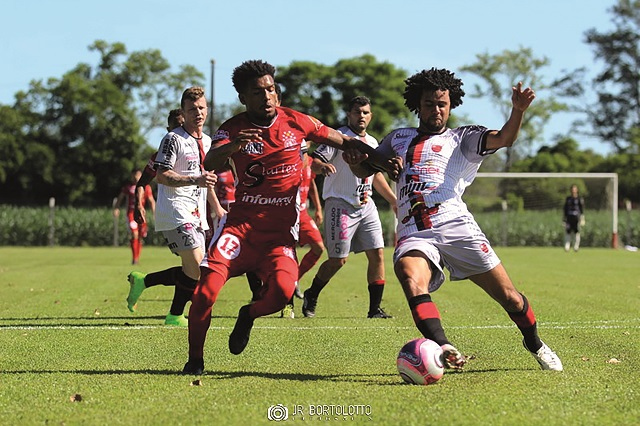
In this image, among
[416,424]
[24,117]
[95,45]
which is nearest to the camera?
[416,424]

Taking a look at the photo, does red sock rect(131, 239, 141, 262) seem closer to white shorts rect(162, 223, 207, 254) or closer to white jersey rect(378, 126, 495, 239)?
white shorts rect(162, 223, 207, 254)

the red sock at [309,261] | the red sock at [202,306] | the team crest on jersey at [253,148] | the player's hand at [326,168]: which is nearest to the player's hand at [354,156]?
the team crest on jersey at [253,148]

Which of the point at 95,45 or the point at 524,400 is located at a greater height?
the point at 95,45

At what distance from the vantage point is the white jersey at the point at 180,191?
9.83 meters

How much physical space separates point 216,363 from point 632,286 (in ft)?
35.2

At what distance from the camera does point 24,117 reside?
68.4 m

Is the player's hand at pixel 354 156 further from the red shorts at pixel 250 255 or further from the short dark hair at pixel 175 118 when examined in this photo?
the short dark hair at pixel 175 118

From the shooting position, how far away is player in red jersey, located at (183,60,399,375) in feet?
22.6

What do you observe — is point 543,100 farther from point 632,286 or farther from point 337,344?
point 337,344

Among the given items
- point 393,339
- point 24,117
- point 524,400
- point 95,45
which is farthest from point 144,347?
point 95,45

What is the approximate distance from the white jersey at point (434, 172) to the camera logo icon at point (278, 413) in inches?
74.7

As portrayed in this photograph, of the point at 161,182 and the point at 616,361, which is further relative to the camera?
the point at 161,182

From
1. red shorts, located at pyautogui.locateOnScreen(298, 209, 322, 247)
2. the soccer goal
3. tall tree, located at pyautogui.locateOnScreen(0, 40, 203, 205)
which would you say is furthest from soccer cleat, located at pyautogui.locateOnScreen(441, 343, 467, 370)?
tall tree, located at pyautogui.locateOnScreen(0, 40, 203, 205)

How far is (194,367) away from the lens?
6844 millimetres
